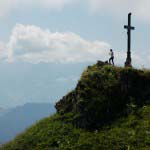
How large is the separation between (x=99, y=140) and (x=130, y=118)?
130 inches

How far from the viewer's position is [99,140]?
3312 centimetres

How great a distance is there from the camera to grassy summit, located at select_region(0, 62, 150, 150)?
3369cm

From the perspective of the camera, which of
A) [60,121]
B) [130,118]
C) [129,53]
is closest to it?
[130,118]

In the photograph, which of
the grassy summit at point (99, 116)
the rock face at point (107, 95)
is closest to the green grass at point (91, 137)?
the grassy summit at point (99, 116)

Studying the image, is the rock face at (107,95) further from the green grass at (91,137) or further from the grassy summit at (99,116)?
the green grass at (91,137)

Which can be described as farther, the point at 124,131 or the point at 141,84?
the point at 141,84

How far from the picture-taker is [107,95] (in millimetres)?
36469

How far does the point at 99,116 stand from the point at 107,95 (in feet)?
5.60

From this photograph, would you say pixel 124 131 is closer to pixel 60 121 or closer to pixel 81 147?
pixel 81 147

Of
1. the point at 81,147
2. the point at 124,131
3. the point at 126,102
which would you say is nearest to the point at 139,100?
the point at 126,102

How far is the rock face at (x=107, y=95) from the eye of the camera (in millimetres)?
35812

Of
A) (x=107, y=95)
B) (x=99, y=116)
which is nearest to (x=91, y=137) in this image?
(x=99, y=116)

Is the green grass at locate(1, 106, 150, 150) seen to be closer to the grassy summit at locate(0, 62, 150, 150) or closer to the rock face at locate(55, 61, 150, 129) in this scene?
the grassy summit at locate(0, 62, 150, 150)

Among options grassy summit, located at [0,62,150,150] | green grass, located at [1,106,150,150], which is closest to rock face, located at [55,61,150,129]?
grassy summit, located at [0,62,150,150]
